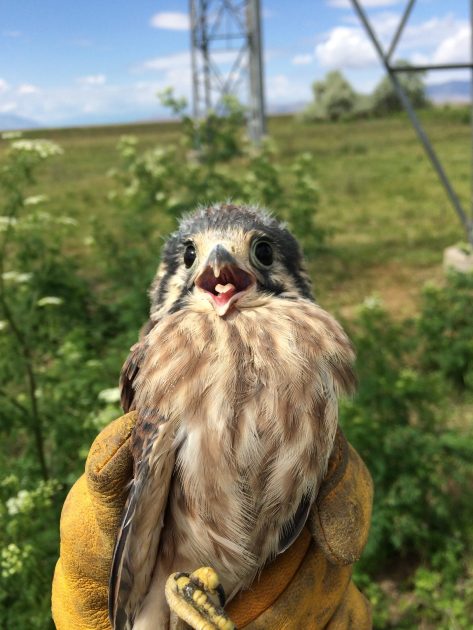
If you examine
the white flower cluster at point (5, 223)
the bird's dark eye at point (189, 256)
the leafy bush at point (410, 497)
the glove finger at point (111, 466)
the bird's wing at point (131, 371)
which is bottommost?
the leafy bush at point (410, 497)

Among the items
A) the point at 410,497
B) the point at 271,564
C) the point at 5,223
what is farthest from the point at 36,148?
the point at 410,497

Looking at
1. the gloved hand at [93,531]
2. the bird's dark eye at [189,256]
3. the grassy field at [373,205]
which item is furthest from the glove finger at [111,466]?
the grassy field at [373,205]

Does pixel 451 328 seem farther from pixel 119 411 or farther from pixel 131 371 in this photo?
pixel 131 371

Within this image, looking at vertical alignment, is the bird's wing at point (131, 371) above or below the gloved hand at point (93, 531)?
above

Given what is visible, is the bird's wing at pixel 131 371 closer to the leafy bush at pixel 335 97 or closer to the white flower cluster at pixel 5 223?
the white flower cluster at pixel 5 223

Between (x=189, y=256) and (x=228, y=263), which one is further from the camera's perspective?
(x=189, y=256)

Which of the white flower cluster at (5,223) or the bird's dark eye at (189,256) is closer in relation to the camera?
the bird's dark eye at (189,256)

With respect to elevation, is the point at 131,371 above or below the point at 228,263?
below
